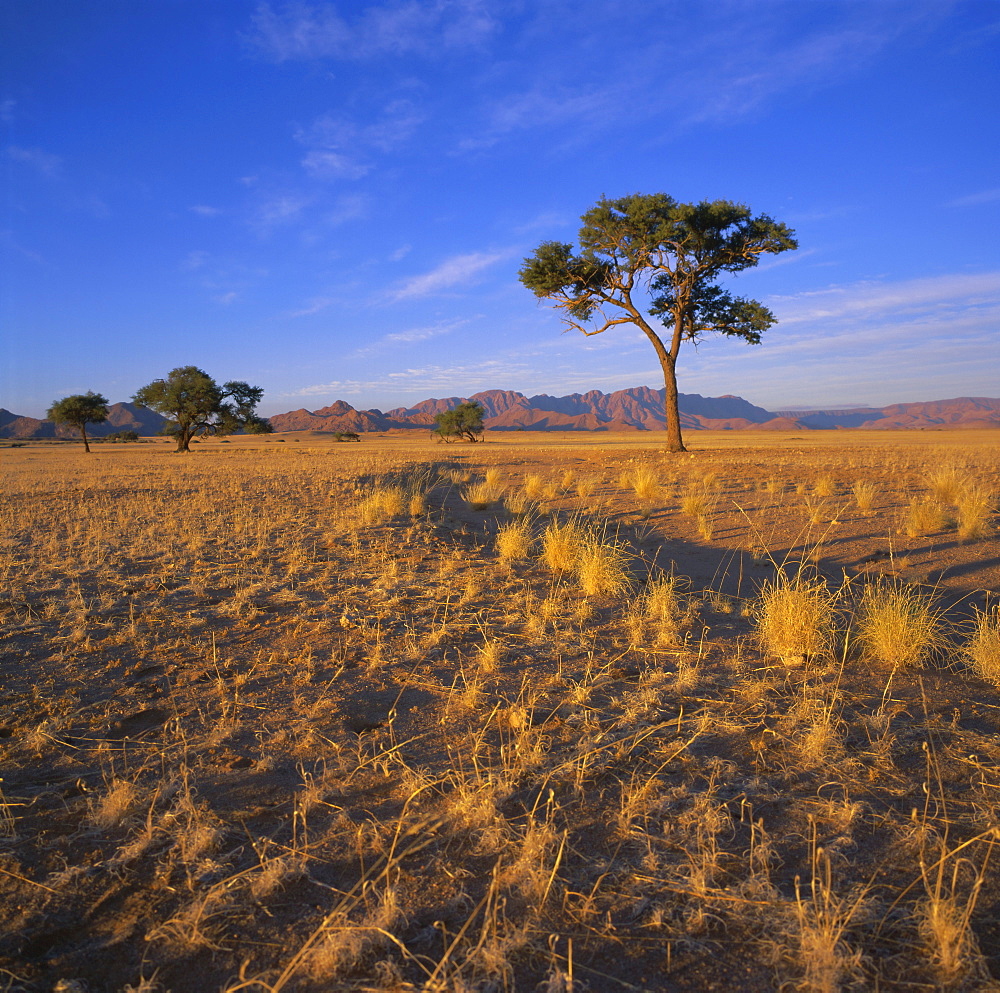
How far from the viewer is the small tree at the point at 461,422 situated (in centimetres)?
8025

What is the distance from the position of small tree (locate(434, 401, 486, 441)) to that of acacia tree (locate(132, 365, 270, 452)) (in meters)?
31.4

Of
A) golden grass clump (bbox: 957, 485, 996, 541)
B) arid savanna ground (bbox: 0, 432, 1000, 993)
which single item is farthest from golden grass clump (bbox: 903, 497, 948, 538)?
arid savanna ground (bbox: 0, 432, 1000, 993)

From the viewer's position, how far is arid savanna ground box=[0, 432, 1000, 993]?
182 cm

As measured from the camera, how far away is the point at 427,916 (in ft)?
6.42

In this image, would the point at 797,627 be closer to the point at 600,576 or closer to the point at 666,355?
the point at 600,576

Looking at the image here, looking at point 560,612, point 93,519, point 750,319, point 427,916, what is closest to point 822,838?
point 427,916

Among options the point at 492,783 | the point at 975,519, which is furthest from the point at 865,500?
the point at 492,783

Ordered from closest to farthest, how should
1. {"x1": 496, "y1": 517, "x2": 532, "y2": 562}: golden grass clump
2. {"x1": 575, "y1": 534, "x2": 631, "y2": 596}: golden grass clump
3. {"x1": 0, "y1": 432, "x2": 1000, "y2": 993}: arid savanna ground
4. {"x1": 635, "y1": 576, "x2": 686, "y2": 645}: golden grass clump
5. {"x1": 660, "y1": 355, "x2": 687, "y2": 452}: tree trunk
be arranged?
{"x1": 0, "y1": 432, "x2": 1000, "y2": 993}: arid savanna ground < {"x1": 635, "y1": 576, "x2": 686, "y2": 645}: golden grass clump < {"x1": 575, "y1": 534, "x2": 631, "y2": 596}: golden grass clump < {"x1": 496, "y1": 517, "x2": 532, "y2": 562}: golden grass clump < {"x1": 660, "y1": 355, "x2": 687, "y2": 452}: tree trunk

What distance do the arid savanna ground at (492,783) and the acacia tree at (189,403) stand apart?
47.0m

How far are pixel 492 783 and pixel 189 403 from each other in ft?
174

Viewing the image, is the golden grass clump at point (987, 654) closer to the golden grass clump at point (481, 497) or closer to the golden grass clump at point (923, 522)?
the golden grass clump at point (923, 522)

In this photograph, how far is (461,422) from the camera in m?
80.8

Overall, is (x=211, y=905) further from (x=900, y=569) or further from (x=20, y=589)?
(x=900, y=569)

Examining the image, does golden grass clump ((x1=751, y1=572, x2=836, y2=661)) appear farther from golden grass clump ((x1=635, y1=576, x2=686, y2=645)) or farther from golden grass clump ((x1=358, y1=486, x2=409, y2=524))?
golden grass clump ((x1=358, y1=486, x2=409, y2=524))
